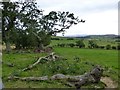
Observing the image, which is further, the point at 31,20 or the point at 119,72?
the point at 31,20

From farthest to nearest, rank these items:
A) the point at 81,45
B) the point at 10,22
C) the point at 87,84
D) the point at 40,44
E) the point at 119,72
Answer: the point at 81,45 → the point at 40,44 → the point at 10,22 → the point at 119,72 → the point at 87,84

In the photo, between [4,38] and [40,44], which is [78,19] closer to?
[40,44]

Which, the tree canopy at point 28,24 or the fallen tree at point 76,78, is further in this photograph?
the tree canopy at point 28,24

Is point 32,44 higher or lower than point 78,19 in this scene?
lower

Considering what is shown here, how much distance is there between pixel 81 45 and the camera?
224ft

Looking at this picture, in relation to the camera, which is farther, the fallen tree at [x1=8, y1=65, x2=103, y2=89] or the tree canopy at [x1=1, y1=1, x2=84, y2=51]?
the tree canopy at [x1=1, y1=1, x2=84, y2=51]

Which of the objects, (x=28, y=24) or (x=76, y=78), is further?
(x=28, y=24)

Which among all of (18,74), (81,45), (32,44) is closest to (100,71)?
(18,74)

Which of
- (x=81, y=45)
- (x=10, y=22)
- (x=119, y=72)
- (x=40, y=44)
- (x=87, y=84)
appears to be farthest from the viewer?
(x=81, y=45)

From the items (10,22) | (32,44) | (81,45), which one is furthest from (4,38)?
(81,45)

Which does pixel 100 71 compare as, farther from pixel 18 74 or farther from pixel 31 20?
pixel 31 20

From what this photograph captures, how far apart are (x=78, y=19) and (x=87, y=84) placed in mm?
35274

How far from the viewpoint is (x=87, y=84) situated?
780 inches

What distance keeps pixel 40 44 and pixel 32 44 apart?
1575mm
